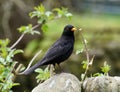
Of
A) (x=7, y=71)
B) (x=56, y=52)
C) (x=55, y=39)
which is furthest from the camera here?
(x=55, y=39)

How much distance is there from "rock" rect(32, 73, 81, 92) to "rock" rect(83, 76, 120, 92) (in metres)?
0.10

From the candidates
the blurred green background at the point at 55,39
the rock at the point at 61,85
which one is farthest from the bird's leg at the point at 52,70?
the blurred green background at the point at 55,39

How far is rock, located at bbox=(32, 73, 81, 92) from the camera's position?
4.64m

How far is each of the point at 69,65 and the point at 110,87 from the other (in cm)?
708

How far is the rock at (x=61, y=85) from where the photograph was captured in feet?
15.2

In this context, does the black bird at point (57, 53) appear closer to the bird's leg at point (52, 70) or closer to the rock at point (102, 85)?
the bird's leg at point (52, 70)

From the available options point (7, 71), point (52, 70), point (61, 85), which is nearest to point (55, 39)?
point (52, 70)

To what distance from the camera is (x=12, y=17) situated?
1268 cm

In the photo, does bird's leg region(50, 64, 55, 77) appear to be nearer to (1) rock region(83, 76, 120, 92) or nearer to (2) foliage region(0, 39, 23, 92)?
(2) foliage region(0, 39, 23, 92)

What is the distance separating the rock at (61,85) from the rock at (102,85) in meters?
0.10

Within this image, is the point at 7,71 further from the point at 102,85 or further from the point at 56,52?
the point at 102,85

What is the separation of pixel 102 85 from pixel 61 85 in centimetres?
36

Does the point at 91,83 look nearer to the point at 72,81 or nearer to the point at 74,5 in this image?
the point at 72,81

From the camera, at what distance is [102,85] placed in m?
4.65
